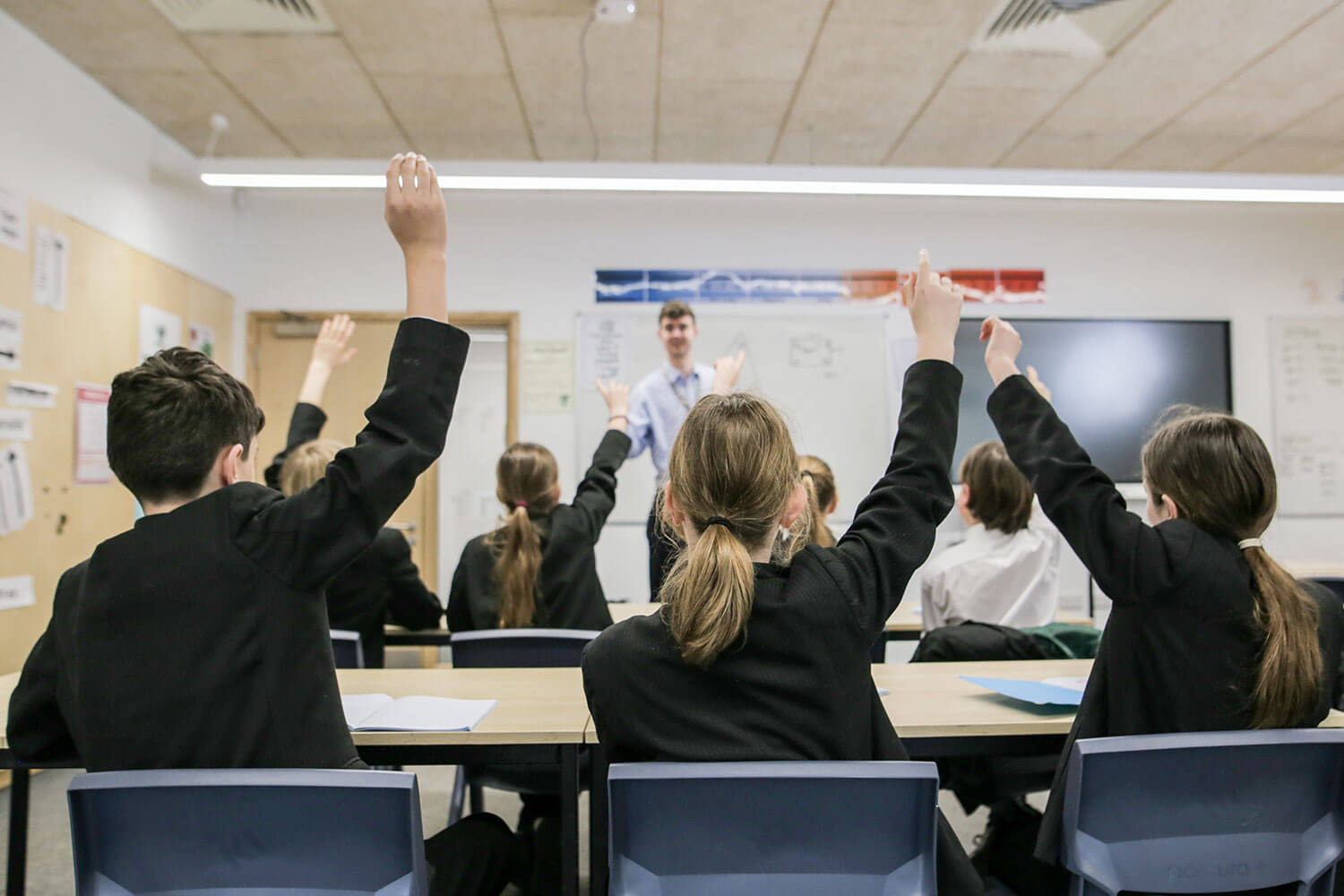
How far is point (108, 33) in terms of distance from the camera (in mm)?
3213

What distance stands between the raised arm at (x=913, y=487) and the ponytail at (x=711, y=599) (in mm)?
128

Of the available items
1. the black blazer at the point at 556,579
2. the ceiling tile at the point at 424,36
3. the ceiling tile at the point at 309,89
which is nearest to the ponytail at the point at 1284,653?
the black blazer at the point at 556,579

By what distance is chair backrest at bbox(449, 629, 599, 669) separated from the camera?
6.48ft

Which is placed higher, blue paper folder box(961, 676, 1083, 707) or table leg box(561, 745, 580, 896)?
blue paper folder box(961, 676, 1083, 707)

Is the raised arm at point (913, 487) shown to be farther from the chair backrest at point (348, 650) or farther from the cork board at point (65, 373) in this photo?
the cork board at point (65, 373)

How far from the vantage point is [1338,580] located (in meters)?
2.83

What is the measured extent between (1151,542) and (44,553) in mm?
3676

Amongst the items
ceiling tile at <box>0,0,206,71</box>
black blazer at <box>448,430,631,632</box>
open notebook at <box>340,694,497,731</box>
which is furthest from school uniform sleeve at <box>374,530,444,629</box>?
ceiling tile at <box>0,0,206,71</box>

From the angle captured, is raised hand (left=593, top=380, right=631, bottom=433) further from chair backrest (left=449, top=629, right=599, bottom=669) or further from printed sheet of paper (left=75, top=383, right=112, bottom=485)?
printed sheet of paper (left=75, top=383, right=112, bottom=485)

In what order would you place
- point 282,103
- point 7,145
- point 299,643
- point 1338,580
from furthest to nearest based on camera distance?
point 282,103
point 7,145
point 1338,580
point 299,643

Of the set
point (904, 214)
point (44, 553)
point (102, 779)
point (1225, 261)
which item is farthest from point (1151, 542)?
point (1225, 261)

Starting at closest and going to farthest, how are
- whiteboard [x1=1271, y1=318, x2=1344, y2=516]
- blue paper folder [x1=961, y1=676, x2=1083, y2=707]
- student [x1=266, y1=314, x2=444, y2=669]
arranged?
blue paper folder [x1=961, y1=676, x2=1083, y2=707] < student [x1=266, y1=314, x2=444, y2=669] < whiteboard [x1=1271, y1=318, x2=1344, y2=516]

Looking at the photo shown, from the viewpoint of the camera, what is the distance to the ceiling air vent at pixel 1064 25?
9.94ft

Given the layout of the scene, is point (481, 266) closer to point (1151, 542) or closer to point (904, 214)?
point (904, 214)
